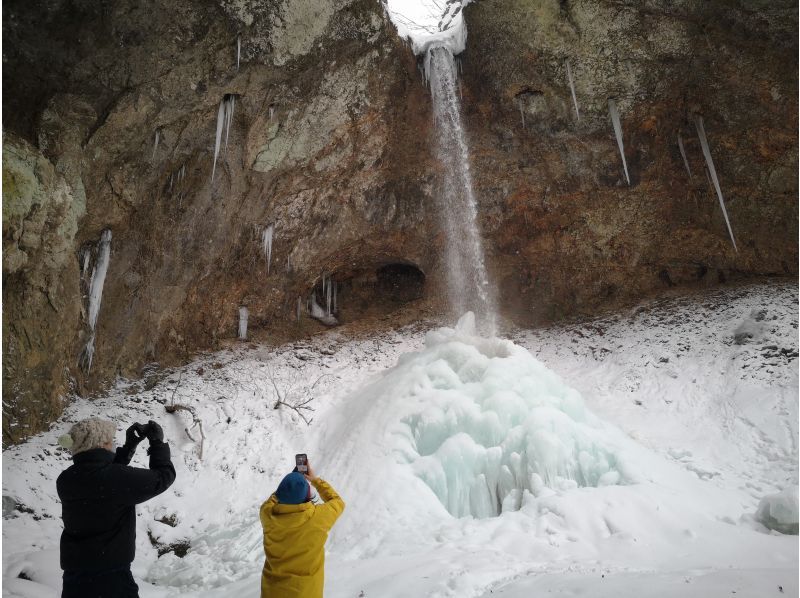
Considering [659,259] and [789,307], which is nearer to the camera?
[789,307]

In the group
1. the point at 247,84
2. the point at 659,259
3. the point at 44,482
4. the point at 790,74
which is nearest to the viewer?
the point at 44,482

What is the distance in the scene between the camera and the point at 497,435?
682 centimetres

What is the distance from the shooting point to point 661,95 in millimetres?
10961

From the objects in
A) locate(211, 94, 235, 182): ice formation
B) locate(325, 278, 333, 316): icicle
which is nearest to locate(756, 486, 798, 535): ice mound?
locate(211, 94, 235, 182): ice formation

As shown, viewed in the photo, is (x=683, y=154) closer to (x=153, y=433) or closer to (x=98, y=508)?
(x=153, y=433)

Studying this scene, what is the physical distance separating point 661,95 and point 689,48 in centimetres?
95

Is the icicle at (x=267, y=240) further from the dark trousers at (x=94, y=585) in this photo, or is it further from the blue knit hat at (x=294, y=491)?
the dark trousers at (x=94, y=585)

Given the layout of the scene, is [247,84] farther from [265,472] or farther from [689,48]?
[689,48]

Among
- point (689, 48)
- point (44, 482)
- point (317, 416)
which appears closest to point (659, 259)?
point (689, 48)

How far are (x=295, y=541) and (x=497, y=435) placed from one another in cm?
418

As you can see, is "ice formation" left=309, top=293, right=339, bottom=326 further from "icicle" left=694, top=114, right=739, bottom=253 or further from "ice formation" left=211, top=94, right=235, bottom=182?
"icicle" left=694, top=114, right=739, bottom=253

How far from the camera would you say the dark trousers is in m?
2.66

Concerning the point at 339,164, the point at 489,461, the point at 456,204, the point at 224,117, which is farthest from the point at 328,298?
the point at 489,461

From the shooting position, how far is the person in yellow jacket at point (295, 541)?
3062mm
